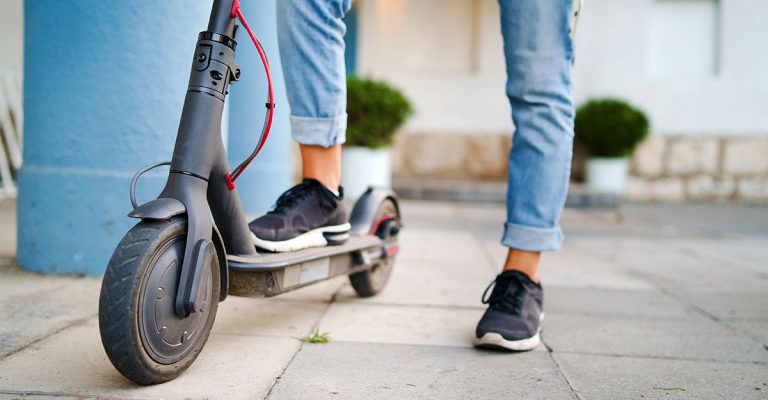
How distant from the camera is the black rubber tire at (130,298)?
3.46ft

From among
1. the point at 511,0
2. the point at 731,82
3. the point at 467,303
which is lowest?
the point at 467,303

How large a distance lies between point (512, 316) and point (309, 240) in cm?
51

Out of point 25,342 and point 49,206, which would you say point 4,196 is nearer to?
point 49,206

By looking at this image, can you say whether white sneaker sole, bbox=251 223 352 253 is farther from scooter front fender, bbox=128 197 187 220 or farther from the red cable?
scooter front fender, bbox=128 197 187 220

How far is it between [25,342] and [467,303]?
1226 millimetres

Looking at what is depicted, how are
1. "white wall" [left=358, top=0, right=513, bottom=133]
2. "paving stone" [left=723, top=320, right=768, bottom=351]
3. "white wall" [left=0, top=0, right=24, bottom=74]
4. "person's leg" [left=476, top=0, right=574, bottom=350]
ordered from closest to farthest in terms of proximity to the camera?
"person's leg" [left=476, top=0, right=574, bottom=350], "paving stone" [left=723, top=320, right=768, bottom=351], "white wall" [left=0, top=0, right=24, bottom=74], "white wall" [left=358, top=0, right=513, bottom=133]

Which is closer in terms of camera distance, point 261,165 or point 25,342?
point 25,342

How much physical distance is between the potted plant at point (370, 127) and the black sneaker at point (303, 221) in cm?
446

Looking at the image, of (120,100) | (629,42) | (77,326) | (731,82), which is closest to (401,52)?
(629,42)

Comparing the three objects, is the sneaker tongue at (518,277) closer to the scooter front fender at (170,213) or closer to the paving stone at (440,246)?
the scooter front fender at (170,213)

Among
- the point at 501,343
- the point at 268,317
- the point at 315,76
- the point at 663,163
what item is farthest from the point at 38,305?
the point at 663,163

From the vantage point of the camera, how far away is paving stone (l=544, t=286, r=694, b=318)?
6.73ft

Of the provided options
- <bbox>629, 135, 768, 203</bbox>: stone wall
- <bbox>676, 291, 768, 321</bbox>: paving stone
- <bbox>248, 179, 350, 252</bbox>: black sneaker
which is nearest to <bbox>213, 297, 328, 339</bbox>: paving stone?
<bbox>248, 179, 350, 252</bbox>: black sneaker

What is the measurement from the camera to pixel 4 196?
172 inches
